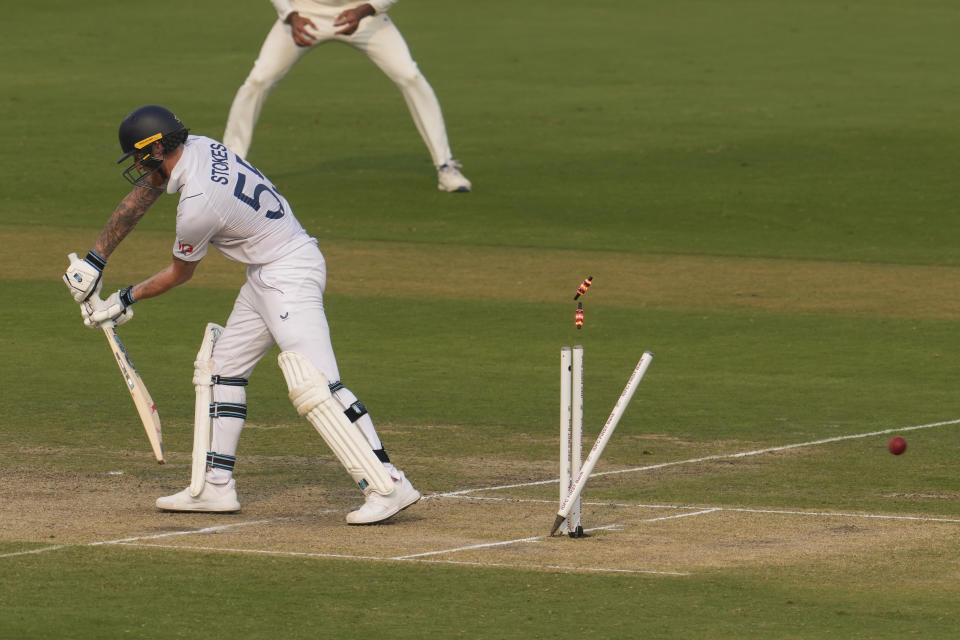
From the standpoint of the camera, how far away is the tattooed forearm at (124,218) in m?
10.4

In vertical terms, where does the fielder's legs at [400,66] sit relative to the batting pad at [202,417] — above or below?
above

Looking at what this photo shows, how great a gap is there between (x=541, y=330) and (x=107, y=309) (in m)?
6.77

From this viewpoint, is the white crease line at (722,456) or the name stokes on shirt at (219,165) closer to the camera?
the name stokes on shirt at (219,165)

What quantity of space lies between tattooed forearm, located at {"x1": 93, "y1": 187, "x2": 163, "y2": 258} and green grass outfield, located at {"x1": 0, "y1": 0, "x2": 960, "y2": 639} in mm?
1317

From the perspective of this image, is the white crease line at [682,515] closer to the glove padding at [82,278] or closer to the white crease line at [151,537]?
the white crease line at [151,537]

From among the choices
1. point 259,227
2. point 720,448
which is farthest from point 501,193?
point 259,227

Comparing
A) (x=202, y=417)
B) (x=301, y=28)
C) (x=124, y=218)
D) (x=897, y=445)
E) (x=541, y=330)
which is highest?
(x=301, y=28)

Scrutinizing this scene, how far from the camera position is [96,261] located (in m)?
10.2

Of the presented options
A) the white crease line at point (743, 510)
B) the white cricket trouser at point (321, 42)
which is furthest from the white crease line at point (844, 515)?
the white cricket trouser at point (321, 42)

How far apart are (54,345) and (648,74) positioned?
18441 millimetres

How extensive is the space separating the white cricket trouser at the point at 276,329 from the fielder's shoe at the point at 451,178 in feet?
41.8

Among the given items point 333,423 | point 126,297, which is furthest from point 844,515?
point 126,297

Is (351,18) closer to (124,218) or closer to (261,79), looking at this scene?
(261,79)

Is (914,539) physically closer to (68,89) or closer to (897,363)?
(897,363)
